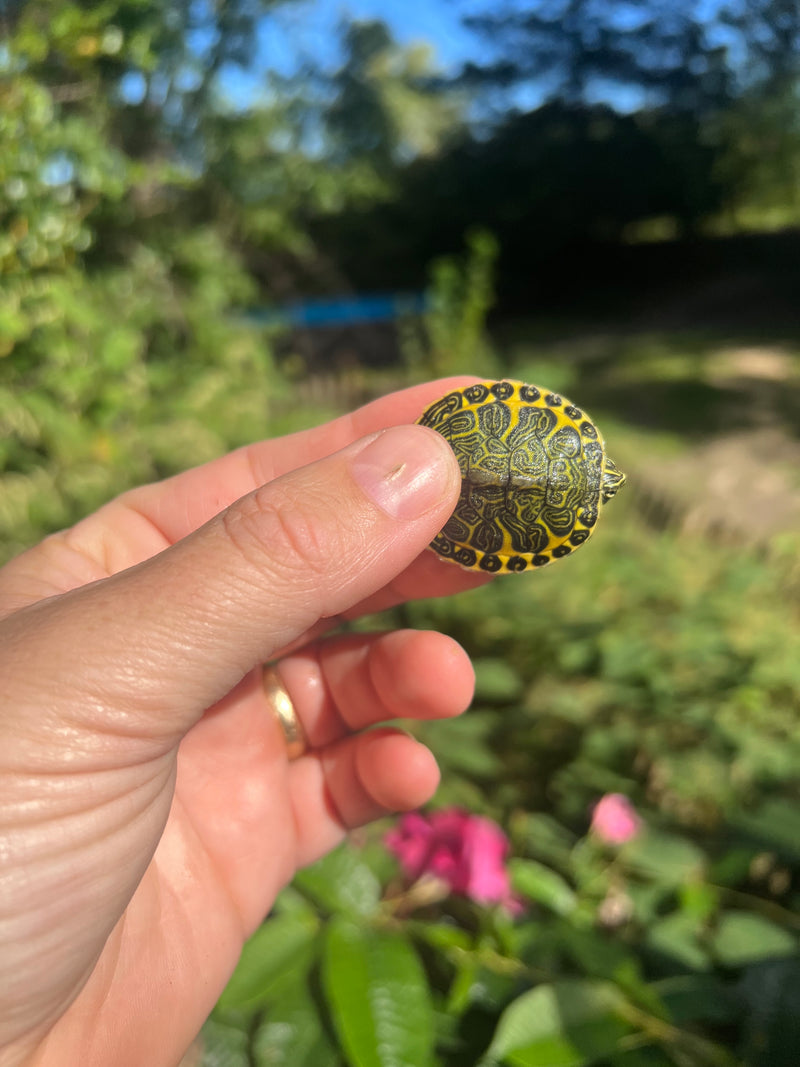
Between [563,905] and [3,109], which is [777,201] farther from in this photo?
[563,905]

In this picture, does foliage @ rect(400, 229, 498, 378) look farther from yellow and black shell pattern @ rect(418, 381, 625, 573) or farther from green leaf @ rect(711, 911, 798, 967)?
green leaf @ rect(711, 911, 798, 967)

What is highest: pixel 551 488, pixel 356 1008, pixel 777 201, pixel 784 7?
pixel 784 7

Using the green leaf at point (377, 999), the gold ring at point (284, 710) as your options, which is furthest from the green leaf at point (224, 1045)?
the gold ring at point (284, 710)

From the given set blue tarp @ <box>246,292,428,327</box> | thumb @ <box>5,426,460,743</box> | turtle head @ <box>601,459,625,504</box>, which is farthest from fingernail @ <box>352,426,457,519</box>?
blue tarp @ <box>246,292,428,327</box>

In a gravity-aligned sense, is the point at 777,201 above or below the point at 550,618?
below

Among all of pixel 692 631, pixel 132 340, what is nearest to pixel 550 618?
pixel 692 631

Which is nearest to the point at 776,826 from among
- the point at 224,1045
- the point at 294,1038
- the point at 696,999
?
the point at 696,999

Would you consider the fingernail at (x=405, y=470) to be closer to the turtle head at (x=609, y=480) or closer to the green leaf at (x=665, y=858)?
the turtle head at (x=609, y=480)

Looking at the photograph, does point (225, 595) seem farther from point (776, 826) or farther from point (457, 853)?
point (776, 826)
